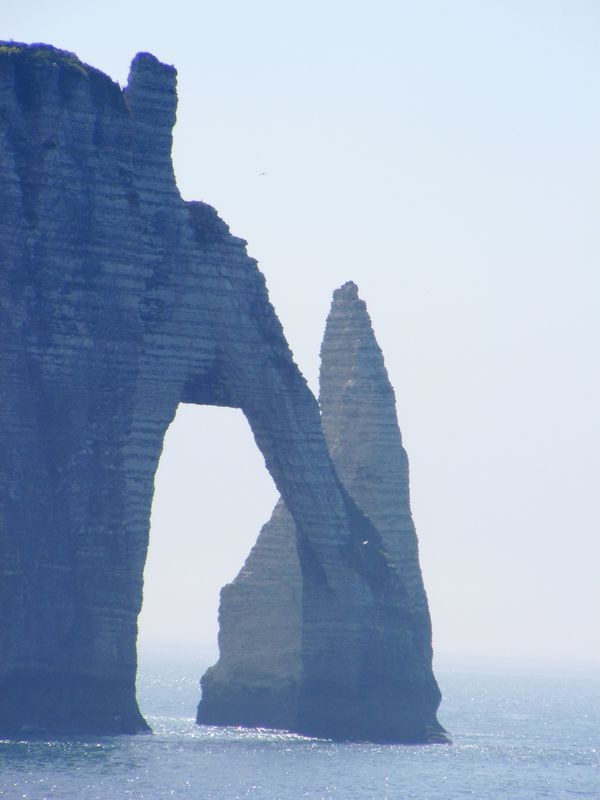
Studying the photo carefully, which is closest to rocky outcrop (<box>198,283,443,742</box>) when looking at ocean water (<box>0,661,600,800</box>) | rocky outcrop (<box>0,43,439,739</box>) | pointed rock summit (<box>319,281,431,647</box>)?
pointed rock summit (<box>319,281,431,647</box>)

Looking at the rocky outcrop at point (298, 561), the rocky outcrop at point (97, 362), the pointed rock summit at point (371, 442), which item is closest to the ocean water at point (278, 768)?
the rocky outcrop at point (298, 561)

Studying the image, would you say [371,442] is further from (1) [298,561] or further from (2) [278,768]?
(2) [278,768]

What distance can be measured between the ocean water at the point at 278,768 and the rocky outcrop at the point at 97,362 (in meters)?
3.19

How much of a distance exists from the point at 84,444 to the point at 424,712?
1643 centimetres

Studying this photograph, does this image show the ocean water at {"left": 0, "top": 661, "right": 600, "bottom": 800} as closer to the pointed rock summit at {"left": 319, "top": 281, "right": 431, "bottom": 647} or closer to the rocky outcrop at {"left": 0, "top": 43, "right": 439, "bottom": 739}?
the rocky outcrop at {"left": 0, "top": 43, "right": 439, "bottom": 739}

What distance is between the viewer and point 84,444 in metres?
74.7

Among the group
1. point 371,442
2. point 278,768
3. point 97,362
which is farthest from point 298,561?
point 278,768

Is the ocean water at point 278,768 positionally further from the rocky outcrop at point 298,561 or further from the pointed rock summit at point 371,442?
the pointed rock summit at point 371,442

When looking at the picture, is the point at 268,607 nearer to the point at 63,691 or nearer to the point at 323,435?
the point at 323,435

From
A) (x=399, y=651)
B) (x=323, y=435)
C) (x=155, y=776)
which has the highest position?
(x=323, y=435)

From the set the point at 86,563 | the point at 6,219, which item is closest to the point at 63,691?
the point at 86,563

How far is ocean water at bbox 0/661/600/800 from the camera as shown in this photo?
207 feet

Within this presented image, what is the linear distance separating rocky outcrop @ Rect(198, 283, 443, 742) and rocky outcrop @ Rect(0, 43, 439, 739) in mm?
5135

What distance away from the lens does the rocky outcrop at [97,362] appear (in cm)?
7356
